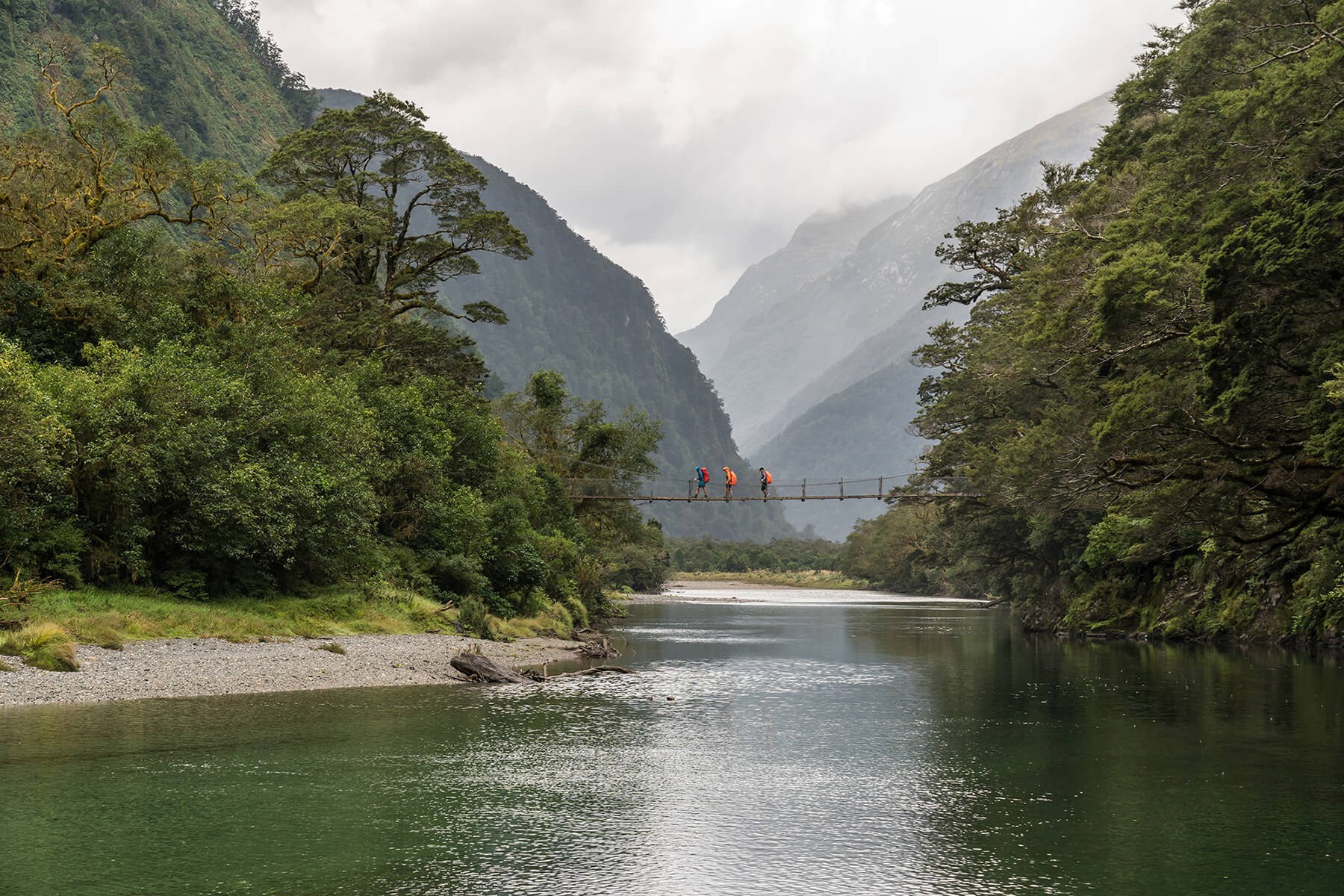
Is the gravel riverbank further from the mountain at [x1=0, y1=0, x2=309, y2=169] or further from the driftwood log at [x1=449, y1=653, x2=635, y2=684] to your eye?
the mountain at [x1=0, y1=0, x2=309, y2=169]

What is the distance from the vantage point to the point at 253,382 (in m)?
32.7

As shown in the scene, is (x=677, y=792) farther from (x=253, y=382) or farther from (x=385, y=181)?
(x=385, y=181)

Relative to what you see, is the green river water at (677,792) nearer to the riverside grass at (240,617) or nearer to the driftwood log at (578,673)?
the driftwood log at (578,673)

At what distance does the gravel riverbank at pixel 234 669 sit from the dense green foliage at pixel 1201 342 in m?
16.5

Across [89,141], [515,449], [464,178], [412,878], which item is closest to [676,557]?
[515,449]

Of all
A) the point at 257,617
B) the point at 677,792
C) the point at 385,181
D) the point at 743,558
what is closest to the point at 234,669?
the point at 257,617

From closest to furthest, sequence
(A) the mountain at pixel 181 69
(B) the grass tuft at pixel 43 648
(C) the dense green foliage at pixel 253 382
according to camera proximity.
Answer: (B) the grass tuft at pixel 43 648
(C) the dense green foliage at pixel 253 382
(A) the mountain at pixel 181 69

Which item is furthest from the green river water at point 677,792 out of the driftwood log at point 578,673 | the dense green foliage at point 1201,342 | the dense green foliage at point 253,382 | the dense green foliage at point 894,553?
the dense green foliage at point 894,553

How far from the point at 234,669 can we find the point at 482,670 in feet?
17.6

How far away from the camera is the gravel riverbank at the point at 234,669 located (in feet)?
63.0

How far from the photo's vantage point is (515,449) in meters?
55.1

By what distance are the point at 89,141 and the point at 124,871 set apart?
106 ft

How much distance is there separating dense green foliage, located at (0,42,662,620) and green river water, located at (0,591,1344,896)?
9138 mm

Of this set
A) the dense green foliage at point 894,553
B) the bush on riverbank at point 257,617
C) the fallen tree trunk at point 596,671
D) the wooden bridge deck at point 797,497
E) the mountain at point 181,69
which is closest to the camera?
the bush on riverbank at point 257,617
